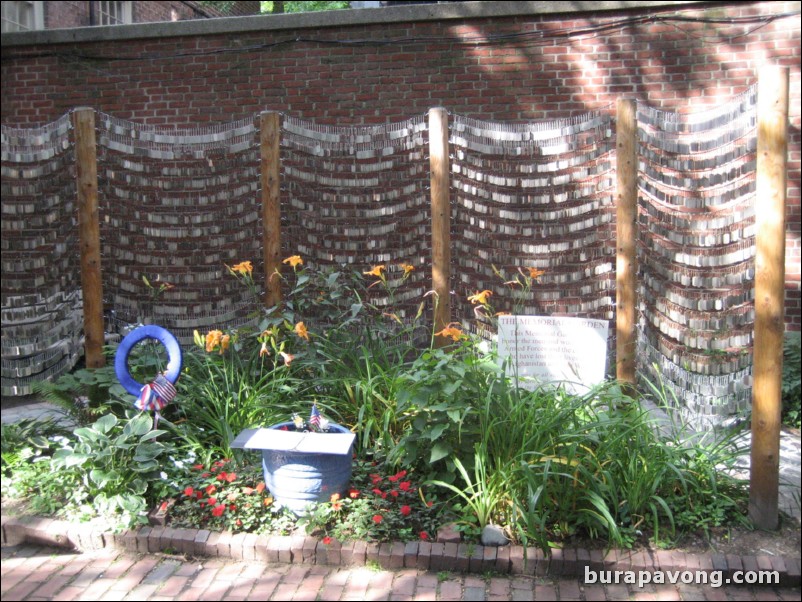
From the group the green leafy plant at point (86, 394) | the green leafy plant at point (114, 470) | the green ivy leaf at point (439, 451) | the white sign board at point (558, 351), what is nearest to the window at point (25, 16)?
the green leafy plant at point (86, 394)

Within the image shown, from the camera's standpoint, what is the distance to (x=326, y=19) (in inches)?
279

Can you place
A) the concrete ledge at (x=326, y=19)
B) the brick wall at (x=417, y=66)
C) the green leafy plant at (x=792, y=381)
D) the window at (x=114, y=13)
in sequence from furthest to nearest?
the window at (x=114, y=13) < the concrete ledge at (x=326, y=19) < the brick wall at (x=417, y=66) < the green leafy plant at (x=792, y=381)

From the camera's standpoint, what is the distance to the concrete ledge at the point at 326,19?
22.1 ft

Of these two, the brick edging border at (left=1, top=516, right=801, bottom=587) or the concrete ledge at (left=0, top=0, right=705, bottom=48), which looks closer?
the brick edging border at (left=1, top=516, right=801, bottom=587)

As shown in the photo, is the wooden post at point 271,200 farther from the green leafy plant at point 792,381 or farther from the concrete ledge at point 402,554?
the green leafy plant at point 792,381

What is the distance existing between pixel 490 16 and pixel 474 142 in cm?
208

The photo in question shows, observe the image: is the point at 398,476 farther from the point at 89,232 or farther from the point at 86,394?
the point at 89,232

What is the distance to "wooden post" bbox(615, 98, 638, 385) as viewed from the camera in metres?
4.41

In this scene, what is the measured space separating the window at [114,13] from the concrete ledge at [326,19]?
5806 millimetres

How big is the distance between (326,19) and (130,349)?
399cm

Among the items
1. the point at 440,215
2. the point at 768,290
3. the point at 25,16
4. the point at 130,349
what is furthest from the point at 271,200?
the point at 25,16

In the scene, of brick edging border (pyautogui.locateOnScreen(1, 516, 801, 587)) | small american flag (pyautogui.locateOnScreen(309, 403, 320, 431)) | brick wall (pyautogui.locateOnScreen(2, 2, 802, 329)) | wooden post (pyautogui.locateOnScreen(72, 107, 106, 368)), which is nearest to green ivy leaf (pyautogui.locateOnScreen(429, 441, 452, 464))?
brick edging border (pyautogui.locateOnScreen(1, 516, 801, 587))

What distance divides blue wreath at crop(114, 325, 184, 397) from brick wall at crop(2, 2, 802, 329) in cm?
347

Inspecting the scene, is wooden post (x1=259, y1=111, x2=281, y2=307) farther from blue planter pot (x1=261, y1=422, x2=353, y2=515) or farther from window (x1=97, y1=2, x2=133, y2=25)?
window (x1=97, y1=2, x2=133, y2=25)
